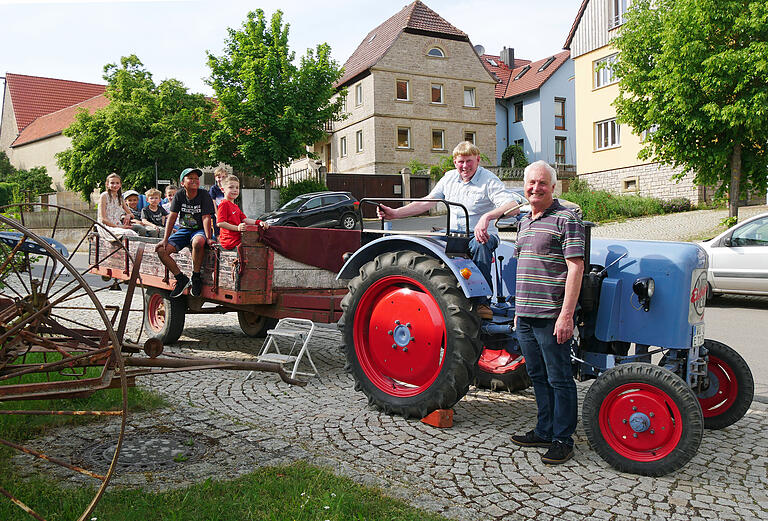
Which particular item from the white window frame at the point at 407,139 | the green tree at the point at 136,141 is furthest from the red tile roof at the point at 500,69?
the green tree at the point at 136,141

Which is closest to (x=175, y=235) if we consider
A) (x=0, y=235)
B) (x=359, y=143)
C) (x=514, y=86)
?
(x=0, y=235)

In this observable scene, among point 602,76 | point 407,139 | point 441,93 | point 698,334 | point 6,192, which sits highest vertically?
point 441,93

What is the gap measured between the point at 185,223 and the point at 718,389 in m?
5.24

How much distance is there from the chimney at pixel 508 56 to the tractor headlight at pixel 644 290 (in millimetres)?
49380

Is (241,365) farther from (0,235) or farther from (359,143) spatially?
(359,143)

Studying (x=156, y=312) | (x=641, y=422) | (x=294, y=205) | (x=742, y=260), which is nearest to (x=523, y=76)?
(x=294, y=205)

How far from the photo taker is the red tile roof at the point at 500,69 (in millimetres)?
45375

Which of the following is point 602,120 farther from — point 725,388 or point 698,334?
point 698,334

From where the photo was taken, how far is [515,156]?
4088 cm

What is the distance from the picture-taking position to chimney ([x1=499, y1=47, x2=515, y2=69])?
49.9 m

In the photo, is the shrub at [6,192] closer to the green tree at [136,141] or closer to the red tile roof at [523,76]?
the green tree at [136,141]

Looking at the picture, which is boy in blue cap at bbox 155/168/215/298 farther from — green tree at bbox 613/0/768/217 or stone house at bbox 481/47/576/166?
stone house at bbox 481/47/576/166

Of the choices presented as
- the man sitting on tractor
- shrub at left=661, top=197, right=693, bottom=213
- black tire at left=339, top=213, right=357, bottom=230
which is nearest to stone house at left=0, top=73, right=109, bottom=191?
black tire at left=339, top=213, right=357, bottom=230

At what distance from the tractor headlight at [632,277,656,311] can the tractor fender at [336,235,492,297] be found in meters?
0.99
